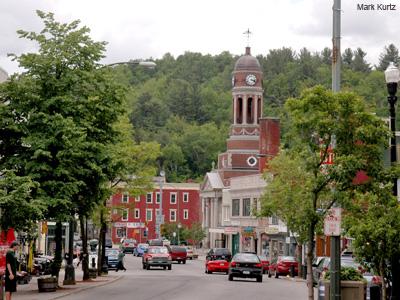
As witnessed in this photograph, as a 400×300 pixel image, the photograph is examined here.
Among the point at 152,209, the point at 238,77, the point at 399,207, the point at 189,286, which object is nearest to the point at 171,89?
the point at 152,209

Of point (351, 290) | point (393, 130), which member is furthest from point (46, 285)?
point (393, 130)

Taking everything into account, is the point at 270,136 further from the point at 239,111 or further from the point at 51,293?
the point at 51,293

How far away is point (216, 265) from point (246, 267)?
437 inches

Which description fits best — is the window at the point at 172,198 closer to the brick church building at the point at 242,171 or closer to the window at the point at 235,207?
the brick church building at the point at 242,171

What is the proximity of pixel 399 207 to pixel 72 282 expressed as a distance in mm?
20678

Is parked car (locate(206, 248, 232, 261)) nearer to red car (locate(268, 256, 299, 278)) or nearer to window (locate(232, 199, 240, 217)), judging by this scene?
red car (locate(268, 256, 299, 278))

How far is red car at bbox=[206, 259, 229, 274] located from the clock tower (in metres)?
50.5

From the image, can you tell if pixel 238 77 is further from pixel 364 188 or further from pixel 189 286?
pixel 364 188

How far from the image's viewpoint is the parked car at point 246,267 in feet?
160

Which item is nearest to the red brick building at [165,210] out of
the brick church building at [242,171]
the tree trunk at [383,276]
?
the brick church building at [242,171]

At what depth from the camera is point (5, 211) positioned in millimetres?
29688

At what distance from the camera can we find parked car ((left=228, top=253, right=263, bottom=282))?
160ft

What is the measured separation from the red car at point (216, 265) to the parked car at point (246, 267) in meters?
10.4

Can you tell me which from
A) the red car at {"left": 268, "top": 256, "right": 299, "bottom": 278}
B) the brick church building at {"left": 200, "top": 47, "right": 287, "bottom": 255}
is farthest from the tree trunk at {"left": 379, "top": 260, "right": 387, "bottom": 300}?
the brick church building at {"left": 200, "top": 47, "right": 287, "bottom": 255}
